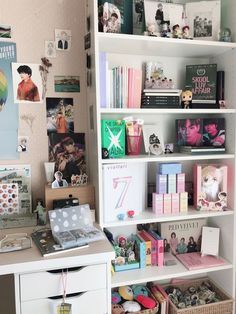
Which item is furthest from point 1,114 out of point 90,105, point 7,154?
point 90,105

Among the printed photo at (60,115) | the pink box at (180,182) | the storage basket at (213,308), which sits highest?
the printed photo at (60,115)

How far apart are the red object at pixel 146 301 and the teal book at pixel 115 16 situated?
145cm

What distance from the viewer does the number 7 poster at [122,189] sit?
1610 mm

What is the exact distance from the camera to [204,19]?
68.3 inches

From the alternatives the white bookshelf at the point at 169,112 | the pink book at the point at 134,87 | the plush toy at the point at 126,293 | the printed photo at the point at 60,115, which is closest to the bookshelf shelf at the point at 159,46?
the white bookshelf at the point at 169,112

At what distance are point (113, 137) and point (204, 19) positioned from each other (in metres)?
0.86

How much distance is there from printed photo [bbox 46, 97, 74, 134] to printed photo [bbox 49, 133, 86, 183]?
0.13 feet

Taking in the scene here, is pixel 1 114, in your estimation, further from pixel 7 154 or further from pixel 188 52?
pixel 188 52

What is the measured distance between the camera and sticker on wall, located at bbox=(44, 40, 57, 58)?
1688 millimetres

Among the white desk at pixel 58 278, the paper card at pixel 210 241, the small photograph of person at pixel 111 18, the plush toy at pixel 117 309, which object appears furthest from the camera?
the paper card at pixel 210 241

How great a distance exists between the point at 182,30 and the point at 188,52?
0.52 feet

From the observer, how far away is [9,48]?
1.63 m

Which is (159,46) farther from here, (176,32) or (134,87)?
(134,87)

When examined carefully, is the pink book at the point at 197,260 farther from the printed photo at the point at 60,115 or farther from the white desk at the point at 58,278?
the printed photo at the point at 60,115
